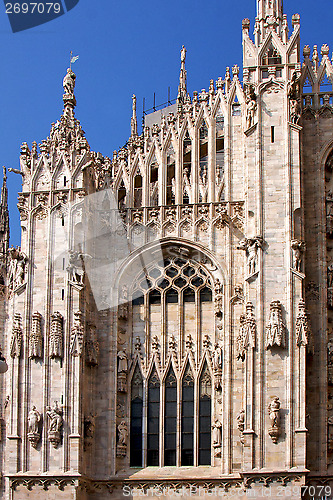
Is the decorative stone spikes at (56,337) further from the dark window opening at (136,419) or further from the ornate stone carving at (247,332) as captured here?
the ornate stone carving at (247,332)

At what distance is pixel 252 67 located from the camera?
102 feet

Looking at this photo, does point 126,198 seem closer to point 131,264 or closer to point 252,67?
point 131,264

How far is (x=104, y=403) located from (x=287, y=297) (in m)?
5.87

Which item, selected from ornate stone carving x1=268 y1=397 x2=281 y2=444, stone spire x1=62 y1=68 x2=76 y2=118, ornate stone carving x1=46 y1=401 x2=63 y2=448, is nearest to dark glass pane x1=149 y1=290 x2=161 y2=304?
ornate stone carving x1=46 y1=401 x2=63 y2=448

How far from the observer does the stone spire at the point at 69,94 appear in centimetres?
3256

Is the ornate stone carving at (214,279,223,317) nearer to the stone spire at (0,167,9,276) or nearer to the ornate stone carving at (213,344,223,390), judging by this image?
the ornate stone carving at (213,344,223,390)

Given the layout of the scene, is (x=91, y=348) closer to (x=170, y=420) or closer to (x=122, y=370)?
(x=122, y=370)

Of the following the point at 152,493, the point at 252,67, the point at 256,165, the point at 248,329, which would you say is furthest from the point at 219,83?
the point at 152,493

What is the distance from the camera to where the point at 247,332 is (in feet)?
92.7

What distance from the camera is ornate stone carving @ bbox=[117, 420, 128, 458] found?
1152 inches

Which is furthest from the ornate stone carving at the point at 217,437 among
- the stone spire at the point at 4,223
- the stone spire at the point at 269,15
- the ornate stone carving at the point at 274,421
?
the stone spire at the point at 269,15

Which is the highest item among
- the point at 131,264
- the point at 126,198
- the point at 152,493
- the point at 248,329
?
the point at 126,198

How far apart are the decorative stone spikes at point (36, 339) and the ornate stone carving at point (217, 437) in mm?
5124

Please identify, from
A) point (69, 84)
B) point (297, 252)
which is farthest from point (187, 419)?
point (69, 84)
